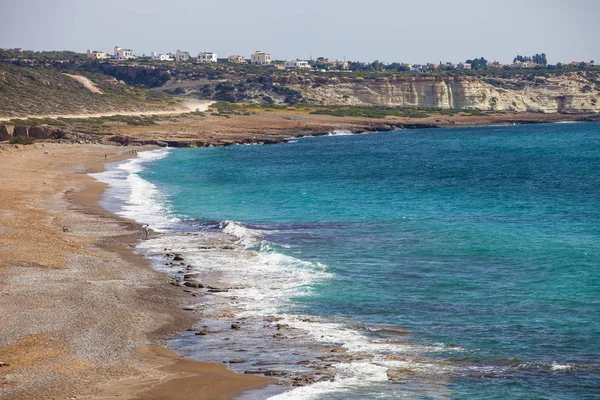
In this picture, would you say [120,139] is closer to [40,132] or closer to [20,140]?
[40,132]

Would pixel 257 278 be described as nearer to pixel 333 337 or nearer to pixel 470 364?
pixel 333 337

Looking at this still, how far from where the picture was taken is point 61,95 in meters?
122

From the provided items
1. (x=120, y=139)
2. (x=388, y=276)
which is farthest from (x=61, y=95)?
(x=388, y=276)

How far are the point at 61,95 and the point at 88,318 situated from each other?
352 ft

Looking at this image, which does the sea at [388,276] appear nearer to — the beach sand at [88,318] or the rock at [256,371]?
the rock at [256,371]

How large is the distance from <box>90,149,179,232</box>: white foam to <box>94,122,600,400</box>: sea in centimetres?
19

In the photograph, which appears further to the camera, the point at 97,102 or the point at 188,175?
the point at 97,102

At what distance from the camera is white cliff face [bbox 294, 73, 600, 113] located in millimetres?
157250

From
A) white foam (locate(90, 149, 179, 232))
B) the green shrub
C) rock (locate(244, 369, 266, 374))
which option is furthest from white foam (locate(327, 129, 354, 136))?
rock (locate(244, 369, 266, 374))

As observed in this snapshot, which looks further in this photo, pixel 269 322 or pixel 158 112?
pixel 158 112

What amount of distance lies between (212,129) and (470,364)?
9166 centimetres

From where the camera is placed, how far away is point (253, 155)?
8706 cm

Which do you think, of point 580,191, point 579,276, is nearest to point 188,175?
point 580,191

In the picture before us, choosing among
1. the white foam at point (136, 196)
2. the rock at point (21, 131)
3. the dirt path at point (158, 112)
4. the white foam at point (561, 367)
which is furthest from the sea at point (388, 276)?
the dirt path at point (158, 112)
